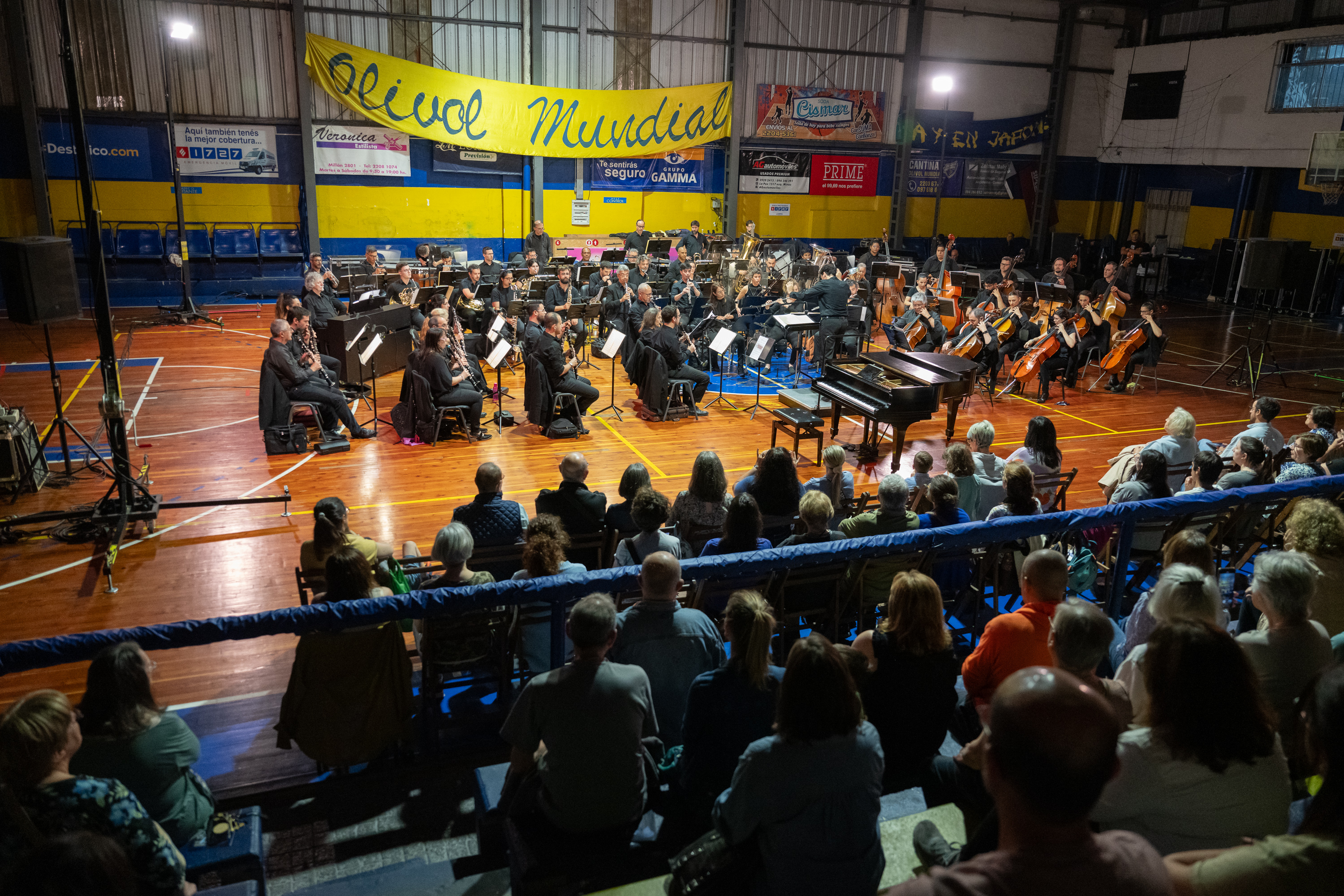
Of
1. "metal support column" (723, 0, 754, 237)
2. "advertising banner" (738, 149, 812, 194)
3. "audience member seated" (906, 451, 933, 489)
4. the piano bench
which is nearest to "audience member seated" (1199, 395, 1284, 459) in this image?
"audience member seated" (906, 451, 933, 489)

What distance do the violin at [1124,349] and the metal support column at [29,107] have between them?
1792 cm

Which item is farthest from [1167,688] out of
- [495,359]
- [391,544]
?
[495,359]

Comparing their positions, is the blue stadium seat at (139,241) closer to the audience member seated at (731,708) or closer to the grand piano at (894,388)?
the grand piano at (894,388)

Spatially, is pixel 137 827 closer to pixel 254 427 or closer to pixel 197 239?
pixel 254 427

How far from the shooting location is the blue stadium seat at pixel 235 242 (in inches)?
711

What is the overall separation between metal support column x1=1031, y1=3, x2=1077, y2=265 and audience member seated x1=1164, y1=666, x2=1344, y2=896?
25.3 m

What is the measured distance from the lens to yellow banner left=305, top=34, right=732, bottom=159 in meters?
17.8

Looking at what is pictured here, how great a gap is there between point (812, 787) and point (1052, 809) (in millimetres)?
1074

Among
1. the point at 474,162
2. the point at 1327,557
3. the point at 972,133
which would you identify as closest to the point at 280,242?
the point at 474,162

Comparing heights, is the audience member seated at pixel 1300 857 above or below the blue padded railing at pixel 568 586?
above

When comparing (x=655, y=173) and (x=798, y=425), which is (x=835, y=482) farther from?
(x=655, y=173)

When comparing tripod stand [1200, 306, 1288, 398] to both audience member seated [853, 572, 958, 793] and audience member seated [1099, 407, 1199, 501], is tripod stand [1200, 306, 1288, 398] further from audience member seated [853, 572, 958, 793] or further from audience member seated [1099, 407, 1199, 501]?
audience member seated [853, 572, 958, 793]

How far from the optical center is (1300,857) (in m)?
1.92

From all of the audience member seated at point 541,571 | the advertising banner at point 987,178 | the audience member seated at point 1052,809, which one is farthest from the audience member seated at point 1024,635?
the advertising banner at point 987,178
